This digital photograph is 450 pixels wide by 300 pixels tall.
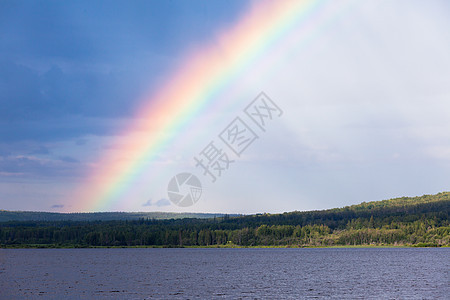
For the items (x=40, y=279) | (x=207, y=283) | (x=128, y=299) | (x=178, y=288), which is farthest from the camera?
(x=40, y=279)

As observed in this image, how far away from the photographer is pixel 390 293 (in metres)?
106

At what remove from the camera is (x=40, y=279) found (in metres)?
138

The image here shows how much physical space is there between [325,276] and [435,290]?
1615 inches

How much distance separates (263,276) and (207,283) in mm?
26112

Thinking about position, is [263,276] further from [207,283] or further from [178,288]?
[178,288]

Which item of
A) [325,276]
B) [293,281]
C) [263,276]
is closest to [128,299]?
[293,281]

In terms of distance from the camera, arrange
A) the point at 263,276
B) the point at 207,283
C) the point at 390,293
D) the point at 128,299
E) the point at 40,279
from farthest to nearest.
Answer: the point at 263,276
the point at 40,279
the point at 207,283
the point at 390,293
the point at 128,299

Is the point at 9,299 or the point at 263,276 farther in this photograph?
the point at 263,276

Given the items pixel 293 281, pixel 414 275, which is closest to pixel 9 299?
pixel 293 281

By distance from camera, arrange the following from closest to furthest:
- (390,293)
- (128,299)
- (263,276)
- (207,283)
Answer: (128,299) < (390,293) < (207,283) < (263,276)

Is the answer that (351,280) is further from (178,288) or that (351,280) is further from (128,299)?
(128,299)

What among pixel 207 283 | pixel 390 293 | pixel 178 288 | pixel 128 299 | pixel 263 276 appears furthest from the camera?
pixel 263 276

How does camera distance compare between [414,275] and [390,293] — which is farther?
[414,275]

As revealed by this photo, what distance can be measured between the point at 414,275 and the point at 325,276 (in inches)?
1037
